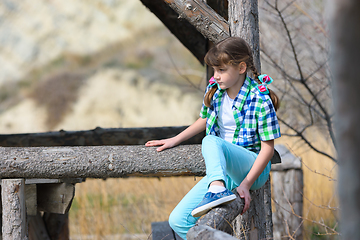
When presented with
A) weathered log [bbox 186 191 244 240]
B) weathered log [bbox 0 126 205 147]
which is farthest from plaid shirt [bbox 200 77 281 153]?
weathered log [bbox 0 126 205 147]

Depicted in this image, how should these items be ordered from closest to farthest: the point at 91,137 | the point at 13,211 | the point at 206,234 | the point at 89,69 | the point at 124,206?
the point at 206,234, the point at 13,211, the point at 91,137, the point at 124,206, the point at 89,69

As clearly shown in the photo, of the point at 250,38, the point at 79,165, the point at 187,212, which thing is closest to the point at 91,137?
the point at 79,165

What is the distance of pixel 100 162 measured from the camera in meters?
2.47

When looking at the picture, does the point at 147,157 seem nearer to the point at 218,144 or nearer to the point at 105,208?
the point at 218,144

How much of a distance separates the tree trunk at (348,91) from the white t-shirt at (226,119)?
1752 millimetres

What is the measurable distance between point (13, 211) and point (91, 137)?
2.11m

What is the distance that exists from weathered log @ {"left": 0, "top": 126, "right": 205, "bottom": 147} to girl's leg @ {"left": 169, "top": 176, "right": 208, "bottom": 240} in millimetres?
2342

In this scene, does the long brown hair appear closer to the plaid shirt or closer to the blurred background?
the plaid shirt

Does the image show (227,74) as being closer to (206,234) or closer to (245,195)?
(245,195)

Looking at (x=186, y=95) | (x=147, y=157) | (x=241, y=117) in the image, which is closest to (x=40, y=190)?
(x=147, y=157)

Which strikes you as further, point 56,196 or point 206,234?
point 56,196

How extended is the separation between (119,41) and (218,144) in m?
20.0

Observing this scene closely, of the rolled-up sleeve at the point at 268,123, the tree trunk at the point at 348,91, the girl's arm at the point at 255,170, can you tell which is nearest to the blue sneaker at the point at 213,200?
the girl's arm at the point at 255,170

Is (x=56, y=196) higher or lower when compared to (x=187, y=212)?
higher
